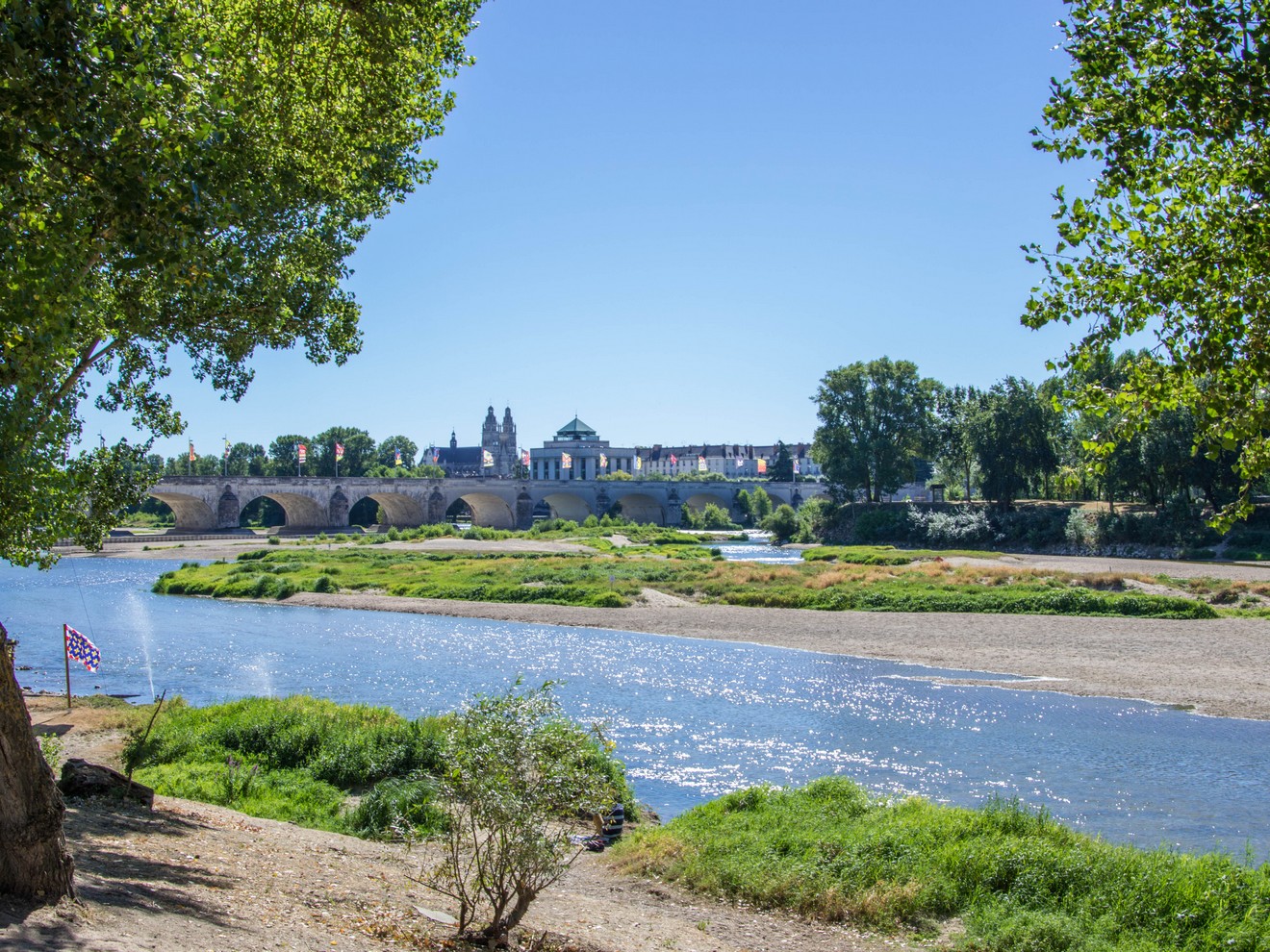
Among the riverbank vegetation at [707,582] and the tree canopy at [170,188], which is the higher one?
the tree canopy at [170,188]

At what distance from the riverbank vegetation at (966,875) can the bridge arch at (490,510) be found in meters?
101

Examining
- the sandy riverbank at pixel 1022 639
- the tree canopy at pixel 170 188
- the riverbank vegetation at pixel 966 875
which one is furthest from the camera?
the sandy riverbank at pixel 1022 639

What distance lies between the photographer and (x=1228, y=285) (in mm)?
9461

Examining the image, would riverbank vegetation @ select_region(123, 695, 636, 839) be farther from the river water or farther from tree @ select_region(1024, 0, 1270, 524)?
tree @ select_region(1024, 0, 1270, 524)

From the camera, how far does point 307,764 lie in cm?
1820

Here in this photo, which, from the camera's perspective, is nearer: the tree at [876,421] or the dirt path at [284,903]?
the dirt path at [284,903]

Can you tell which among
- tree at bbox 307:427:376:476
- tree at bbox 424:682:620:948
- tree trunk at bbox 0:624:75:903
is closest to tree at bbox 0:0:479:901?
tree trunk at bbox 0:624:75:903

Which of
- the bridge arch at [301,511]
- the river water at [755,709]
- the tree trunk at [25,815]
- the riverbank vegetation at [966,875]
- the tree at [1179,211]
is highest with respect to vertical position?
the tree at [1179,211]

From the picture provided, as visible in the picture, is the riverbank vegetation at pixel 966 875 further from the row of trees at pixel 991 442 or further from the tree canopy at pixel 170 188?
the row of trees at pixel 991 442

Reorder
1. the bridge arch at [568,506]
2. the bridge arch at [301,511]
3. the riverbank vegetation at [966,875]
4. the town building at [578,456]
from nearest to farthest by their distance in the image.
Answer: the riverbank vegetation at [966,875], the bridge arch at [301,511], the bridge arch at [568,506], the town building at [578,456]

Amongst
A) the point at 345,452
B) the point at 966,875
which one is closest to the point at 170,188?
the point at 966,875

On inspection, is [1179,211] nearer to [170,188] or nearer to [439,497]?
[170,188]

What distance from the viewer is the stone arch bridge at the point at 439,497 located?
93312 mm

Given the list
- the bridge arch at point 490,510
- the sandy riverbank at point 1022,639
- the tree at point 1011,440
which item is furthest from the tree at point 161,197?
the bridge arch at point 490,510
